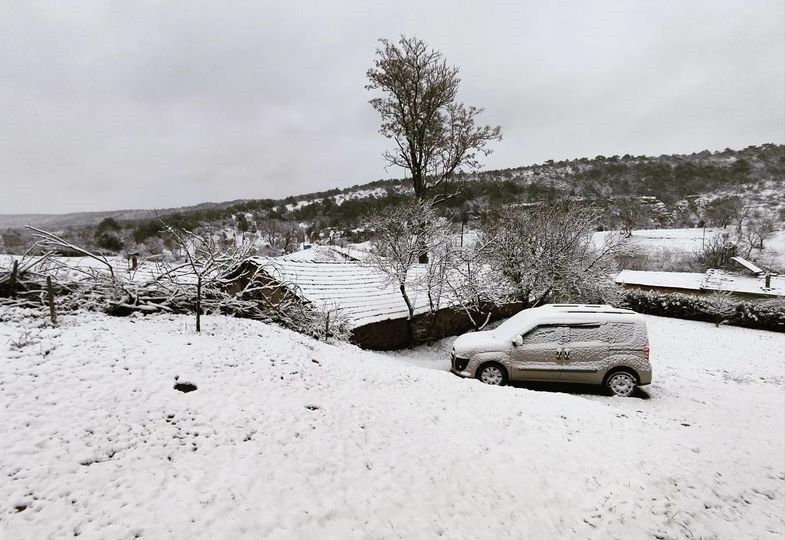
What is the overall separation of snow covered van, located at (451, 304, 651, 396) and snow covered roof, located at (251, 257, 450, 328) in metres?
4.73

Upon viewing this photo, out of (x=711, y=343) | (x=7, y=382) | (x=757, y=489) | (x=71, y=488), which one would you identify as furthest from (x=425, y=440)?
(x=711, y=343)

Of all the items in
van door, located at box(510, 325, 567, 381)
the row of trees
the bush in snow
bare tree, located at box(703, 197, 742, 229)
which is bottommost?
the bush in snow

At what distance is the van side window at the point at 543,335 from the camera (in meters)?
7.95

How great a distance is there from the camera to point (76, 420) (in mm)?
3746

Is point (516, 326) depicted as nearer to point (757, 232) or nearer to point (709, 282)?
A: point (709, 282)

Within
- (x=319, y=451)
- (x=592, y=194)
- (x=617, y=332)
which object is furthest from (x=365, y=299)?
(x=592, y=194)

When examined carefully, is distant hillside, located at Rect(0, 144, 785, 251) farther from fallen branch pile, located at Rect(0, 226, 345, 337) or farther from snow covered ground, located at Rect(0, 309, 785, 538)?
snow covered ground, located at Rect(0, 309, 785, 538)

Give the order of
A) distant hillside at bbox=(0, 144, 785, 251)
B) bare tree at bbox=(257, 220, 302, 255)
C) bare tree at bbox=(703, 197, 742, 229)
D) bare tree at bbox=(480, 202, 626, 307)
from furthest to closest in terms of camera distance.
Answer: bare tree at bbox=(703, 197, 742, 229), distant hillside at bbox=(0, 144, 785, 251), bare tree at bbox=(257, 220, 302, 255), bare tree at bbox=(480, 202, 626, 307)

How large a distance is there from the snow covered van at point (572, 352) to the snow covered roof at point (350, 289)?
4726 millimetres

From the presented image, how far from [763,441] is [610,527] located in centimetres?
438

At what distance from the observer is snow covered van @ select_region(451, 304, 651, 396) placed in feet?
25.5

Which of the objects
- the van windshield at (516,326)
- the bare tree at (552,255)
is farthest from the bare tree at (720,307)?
the van windshield at (516,326)

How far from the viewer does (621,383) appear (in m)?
7.86

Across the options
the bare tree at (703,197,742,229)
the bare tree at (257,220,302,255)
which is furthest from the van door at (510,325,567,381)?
the bare tree at (703,197,742,229)
